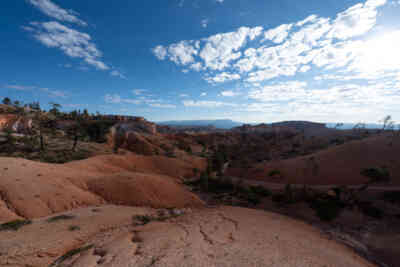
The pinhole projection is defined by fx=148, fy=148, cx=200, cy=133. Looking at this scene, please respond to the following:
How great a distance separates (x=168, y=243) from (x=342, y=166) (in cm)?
2540

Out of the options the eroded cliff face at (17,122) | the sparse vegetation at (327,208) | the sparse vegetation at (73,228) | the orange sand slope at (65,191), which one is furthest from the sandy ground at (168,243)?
the eroded cliff face at (17,122)

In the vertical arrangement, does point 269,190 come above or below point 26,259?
below

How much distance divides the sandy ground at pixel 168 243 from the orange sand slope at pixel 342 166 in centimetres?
1324

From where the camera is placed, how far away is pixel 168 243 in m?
5.64

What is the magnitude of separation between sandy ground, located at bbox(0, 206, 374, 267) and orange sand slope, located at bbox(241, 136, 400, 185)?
1324 cm

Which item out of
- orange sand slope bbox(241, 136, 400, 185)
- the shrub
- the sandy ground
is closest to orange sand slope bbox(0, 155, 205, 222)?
the shrub

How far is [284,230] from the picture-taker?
8.02 m

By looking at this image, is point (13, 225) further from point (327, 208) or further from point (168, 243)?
point (327, 208)

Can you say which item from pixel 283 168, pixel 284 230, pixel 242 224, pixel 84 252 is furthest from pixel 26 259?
pixel 283 168

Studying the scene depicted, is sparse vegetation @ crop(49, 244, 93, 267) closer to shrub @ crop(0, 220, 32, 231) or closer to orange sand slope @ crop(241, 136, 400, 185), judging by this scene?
shrub @ crop(0, 220, 32, 231)

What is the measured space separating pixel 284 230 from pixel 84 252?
9.13 metres

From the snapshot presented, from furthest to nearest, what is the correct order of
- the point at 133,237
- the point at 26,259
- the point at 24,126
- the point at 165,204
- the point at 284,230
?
the point at 24,126 < the point at 165,204 < the point at 284,230 < the point at 133,237 < the point at 26,259

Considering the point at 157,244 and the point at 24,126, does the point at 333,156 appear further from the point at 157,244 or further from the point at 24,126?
the point at 24,126

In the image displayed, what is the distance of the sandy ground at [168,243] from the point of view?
15.7 feet
